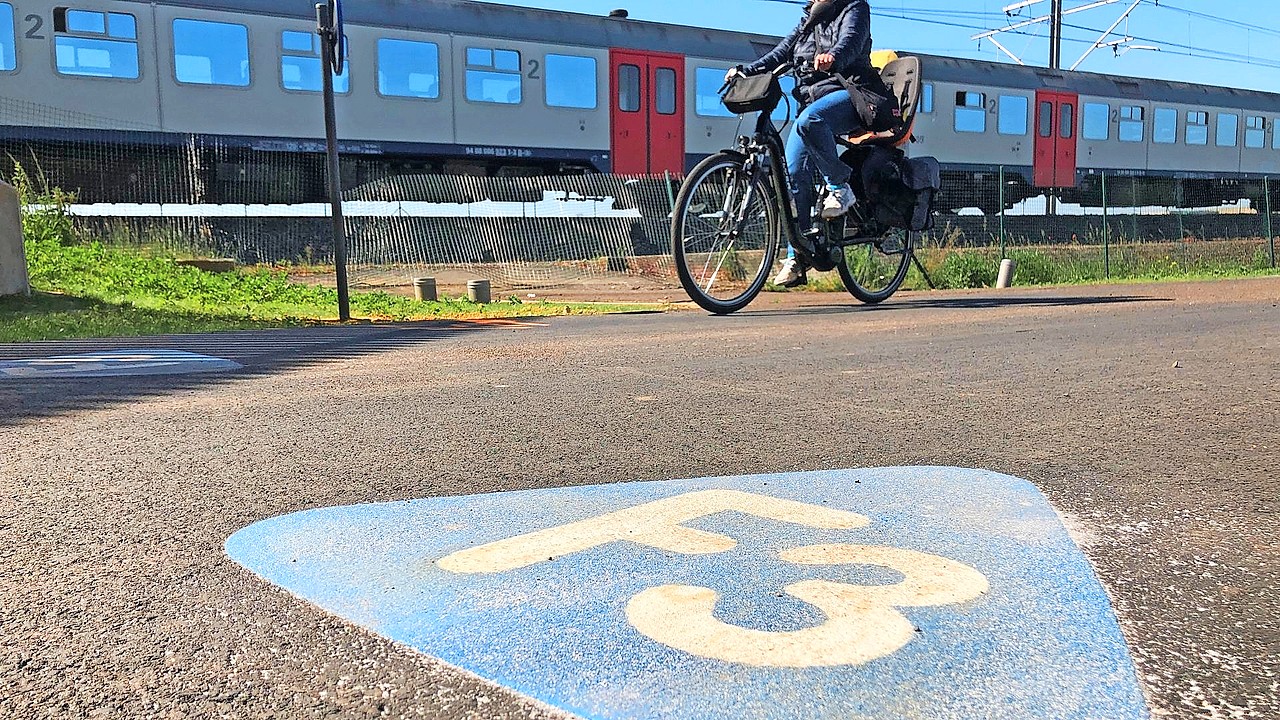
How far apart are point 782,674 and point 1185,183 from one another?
2952cm

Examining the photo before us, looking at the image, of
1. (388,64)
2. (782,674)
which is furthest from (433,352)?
(388,64)

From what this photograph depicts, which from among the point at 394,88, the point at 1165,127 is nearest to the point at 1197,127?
the point at 1165,127

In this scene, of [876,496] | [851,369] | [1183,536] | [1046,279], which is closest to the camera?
[1183,536]

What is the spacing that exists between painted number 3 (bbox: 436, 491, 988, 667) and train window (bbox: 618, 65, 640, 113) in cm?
1546

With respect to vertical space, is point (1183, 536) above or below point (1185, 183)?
below

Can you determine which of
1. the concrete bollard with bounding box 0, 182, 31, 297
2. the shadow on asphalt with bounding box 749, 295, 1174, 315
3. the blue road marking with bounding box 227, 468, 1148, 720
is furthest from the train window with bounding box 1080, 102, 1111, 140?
the blue road marking with bounding box 227, 468, 1148, 720

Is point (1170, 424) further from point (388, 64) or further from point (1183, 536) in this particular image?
point (388, 64)

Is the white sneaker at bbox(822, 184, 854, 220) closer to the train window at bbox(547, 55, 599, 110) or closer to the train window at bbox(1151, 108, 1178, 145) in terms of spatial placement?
the train window at bbox(547, 55, 599, 110)

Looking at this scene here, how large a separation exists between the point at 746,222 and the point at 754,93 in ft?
2.71

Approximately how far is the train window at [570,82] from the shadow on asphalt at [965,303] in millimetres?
9278

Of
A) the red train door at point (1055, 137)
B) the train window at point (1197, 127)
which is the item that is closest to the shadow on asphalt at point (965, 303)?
the red train door at point (1055, 137)

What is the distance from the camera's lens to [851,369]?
413cm

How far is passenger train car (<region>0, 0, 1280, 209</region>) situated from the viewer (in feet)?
42.8

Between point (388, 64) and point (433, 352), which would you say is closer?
point (433, 352)
